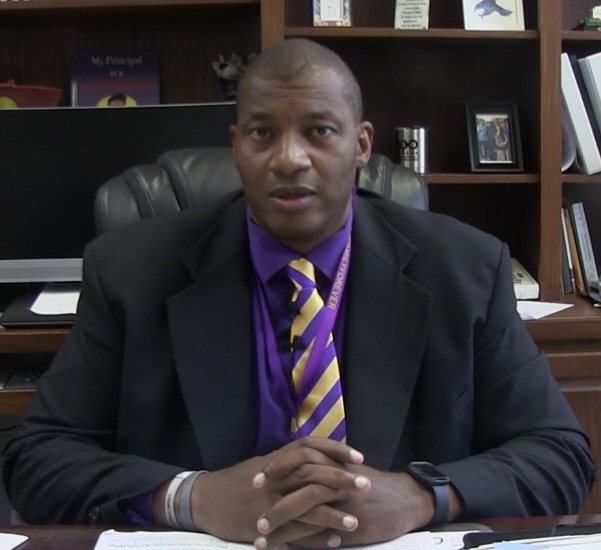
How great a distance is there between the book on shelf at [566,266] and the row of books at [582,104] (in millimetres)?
179

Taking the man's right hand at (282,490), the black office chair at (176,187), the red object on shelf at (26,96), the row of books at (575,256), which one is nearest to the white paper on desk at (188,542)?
the man's right hand at (282,490)

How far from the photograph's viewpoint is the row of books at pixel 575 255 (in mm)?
2252

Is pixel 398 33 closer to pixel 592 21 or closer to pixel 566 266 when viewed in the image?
pixel 592 21

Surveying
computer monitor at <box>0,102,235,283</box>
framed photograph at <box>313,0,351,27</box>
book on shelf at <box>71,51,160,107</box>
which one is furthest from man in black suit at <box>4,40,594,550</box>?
book on shelf at <box>71,51,160,107</box>

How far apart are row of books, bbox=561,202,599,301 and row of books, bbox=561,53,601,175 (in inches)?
5.7

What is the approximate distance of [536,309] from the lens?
2061 millimetres

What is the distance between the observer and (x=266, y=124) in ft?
3.84

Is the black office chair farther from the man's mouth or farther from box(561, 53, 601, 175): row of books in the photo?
box(561, 53, 601, 175): row of books

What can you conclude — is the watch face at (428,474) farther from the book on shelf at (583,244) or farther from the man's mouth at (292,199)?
the book on shelf at (583,244)

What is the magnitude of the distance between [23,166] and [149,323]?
1132 mm

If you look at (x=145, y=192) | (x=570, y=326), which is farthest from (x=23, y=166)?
(x=570, y=326)

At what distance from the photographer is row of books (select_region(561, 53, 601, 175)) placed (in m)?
2.18

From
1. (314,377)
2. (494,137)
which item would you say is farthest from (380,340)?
(494,137)

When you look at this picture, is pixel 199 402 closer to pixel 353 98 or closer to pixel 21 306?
pixel 353 98
